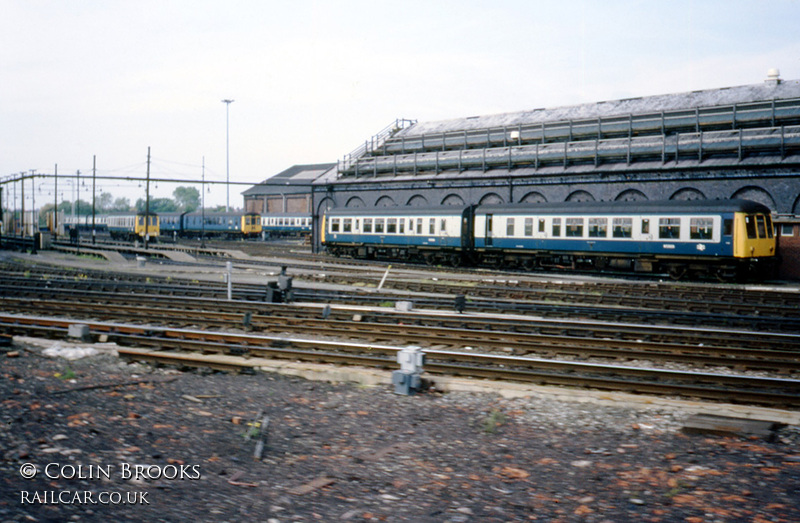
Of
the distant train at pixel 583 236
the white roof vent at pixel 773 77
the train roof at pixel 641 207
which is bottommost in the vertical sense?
the distant train at pixel 583 236

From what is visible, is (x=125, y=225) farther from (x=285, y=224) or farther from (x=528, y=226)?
(x=528, y=226)

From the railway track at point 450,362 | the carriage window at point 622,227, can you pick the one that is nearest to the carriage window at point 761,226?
the carriage window at point 622,227

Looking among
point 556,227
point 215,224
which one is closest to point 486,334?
point 556,227

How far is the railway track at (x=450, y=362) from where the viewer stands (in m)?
9.12

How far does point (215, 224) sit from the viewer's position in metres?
76.8

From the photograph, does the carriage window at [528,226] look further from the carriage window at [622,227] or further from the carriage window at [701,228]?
the carriage window at [701,228]

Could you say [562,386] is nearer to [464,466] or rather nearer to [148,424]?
[464,466]

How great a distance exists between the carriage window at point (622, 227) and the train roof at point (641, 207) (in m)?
0.38

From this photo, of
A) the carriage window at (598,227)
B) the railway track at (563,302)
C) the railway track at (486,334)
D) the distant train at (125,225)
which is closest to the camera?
the railway track at (486,334)

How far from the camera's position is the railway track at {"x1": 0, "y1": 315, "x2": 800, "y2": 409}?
9117 mm

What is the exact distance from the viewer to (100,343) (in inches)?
476

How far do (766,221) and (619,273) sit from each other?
22.9 ft

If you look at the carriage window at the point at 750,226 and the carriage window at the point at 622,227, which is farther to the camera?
the carriage window at the point at 622,227

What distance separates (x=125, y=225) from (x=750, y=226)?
70.3 meters
